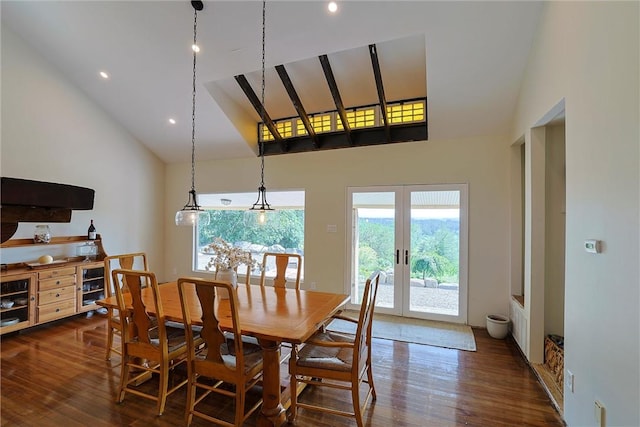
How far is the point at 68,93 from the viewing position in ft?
15.0

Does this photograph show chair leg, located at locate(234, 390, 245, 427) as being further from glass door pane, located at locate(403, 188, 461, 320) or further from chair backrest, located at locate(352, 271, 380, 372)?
glass door pane, located at locate(403, 188, 461, 320)

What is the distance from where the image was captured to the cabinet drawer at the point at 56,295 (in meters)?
3.94

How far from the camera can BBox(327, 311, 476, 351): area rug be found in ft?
11.8

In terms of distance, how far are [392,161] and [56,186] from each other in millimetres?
3824

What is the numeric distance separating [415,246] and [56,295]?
5.03 meters

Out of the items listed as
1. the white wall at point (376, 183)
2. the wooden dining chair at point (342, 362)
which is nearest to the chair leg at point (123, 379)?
the wooden dining chair at point (342, 362)

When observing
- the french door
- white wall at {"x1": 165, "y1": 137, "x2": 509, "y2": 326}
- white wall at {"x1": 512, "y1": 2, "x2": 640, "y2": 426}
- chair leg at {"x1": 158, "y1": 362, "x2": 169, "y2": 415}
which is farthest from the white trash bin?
chair leg at {"x1": 158, "y1": 362, "x2": 169, "y2": 415}

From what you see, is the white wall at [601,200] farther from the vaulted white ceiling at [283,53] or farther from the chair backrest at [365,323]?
the chair backrest at [365,323]

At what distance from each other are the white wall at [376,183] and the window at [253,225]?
0.20 m

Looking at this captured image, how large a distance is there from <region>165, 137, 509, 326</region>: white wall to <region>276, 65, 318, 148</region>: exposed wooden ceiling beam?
361mm

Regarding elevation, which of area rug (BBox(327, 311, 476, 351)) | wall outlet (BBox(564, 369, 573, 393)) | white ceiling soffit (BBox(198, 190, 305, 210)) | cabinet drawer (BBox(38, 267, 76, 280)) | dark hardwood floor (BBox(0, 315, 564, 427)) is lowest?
dark hardwood floor (BBox(0, 315, 564, 427))

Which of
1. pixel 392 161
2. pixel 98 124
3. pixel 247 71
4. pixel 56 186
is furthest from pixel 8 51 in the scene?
pixel 392 161

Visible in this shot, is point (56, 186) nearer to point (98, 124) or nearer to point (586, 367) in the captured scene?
point (586, 367)

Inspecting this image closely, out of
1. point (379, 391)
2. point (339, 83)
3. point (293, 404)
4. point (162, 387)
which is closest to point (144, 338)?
point (162, 387)
